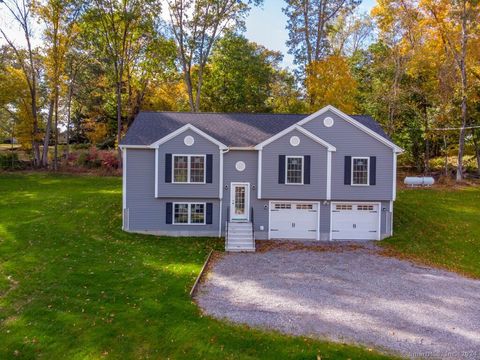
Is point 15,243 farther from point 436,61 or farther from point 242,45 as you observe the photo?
point 436,61

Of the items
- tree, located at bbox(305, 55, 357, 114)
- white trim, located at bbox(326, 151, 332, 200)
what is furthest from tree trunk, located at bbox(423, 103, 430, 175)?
white trim, located at bbox(326, 151, 332, 200)

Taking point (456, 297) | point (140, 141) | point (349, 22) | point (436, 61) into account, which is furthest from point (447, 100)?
point (140, 141)

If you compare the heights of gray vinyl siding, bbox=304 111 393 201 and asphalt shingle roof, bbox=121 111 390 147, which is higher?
asphalt shingle roof, bbox=121 111 390 147

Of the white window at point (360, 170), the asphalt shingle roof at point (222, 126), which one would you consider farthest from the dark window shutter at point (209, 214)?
the white window at point (360, 170)

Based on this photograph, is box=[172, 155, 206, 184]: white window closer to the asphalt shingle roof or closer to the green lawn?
the asphalt shingle roof

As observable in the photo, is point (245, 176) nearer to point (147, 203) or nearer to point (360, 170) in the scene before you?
point (147, 203)

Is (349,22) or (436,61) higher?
(349,22)

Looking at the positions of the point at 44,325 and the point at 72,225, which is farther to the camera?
the point at 72,225

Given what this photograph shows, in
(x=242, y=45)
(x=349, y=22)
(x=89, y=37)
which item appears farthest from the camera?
(x=349, y=22)
